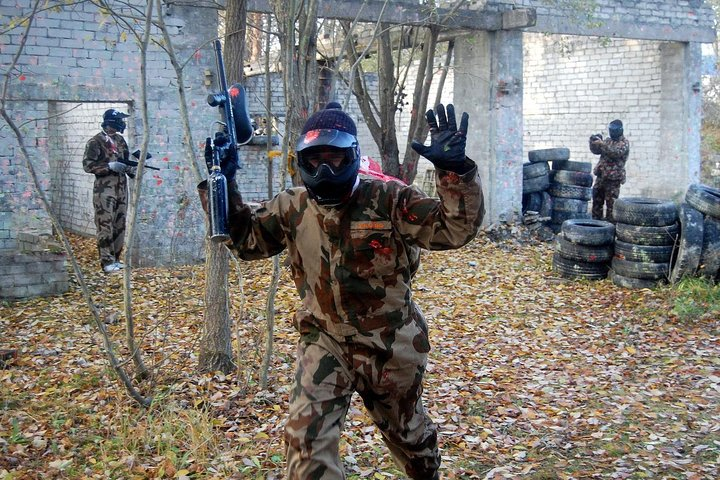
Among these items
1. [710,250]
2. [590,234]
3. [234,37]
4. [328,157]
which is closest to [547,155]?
[590,234]

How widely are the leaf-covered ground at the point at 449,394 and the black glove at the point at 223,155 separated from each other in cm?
183

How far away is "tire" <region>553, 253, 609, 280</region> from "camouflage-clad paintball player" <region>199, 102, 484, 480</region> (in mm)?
6786

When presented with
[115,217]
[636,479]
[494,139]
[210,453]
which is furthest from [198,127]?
[636,479]

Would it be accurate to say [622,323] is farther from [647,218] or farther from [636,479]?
[636,479]

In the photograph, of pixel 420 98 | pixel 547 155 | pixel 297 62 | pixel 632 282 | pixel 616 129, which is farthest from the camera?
pixel 547 155

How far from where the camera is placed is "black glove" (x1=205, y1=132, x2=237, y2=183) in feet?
11.3

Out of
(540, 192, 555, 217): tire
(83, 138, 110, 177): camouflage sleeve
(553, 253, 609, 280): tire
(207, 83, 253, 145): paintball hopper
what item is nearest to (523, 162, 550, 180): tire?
(540, 192, 555, 217): tire

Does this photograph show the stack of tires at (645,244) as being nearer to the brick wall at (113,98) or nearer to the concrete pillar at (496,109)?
the concrete pillar at (496,109)

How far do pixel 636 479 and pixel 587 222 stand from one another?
253 inches

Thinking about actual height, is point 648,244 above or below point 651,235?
below

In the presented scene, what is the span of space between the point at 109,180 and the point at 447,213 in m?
8.32

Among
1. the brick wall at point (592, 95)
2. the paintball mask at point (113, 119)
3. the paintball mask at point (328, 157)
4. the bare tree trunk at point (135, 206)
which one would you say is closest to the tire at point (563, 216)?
the brick wall at point (592, 95)

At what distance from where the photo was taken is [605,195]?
13.7m

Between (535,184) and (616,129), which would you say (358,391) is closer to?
(535,184)
